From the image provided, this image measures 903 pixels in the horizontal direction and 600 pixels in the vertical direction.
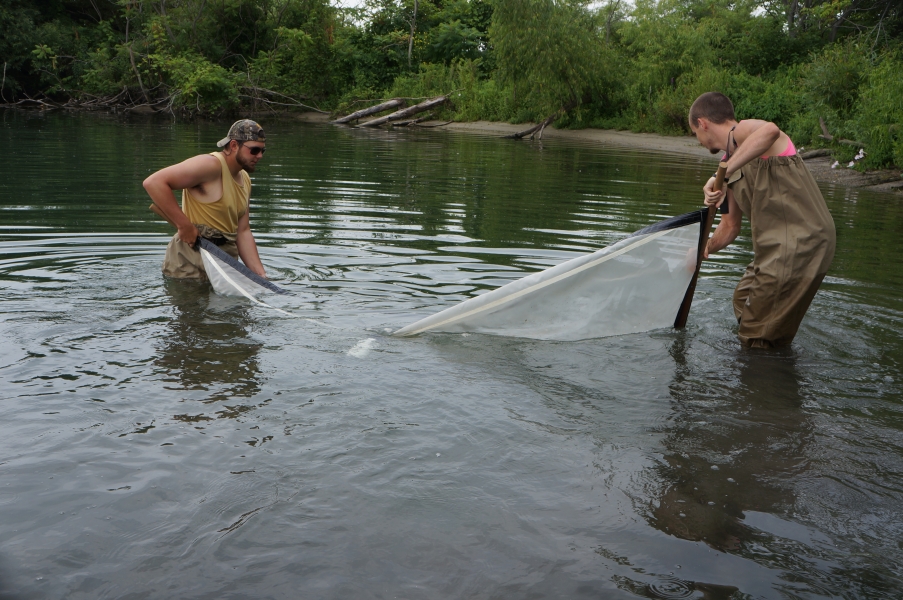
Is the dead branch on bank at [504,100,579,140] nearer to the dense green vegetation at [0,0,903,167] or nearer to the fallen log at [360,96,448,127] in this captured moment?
the dense green vegetation at [0,0,903,167]

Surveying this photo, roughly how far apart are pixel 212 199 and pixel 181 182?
1.33 ft

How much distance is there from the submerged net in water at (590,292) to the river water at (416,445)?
14 centimetres

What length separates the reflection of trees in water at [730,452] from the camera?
3.17 meters

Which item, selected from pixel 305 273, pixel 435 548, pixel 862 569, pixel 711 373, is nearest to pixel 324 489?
pixel 435 548

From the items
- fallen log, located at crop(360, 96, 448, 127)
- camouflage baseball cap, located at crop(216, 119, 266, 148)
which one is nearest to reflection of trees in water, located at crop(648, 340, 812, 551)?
camouflage baseball cap, located at crop(216, 119, 266, 148)

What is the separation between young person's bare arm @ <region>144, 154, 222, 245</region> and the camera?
5934mm

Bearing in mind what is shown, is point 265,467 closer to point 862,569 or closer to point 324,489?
point 324,489

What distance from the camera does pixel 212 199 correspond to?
21.5 feet

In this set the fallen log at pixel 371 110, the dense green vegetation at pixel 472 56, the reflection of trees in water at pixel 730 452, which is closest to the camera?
the reflection of trees in water at pixel 730 452

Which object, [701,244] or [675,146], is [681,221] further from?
[675,146]

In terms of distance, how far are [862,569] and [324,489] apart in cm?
204

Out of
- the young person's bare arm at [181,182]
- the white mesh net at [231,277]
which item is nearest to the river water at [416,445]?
the white mesh net at [231,277]

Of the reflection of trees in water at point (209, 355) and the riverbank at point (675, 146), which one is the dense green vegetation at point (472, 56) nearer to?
the riverbank at point (675, 146)

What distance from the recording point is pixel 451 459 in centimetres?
359
